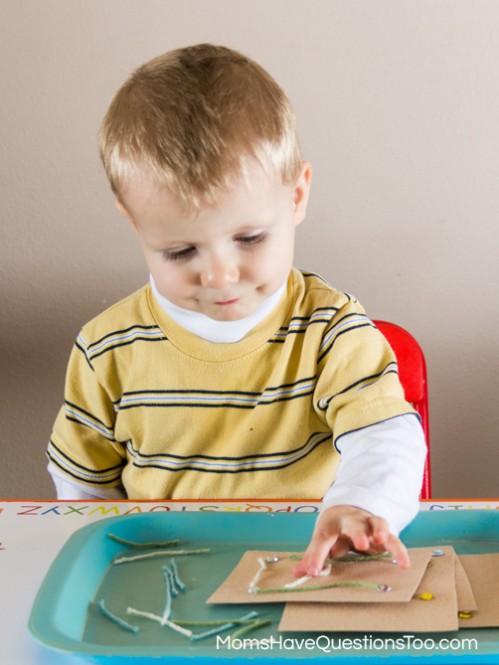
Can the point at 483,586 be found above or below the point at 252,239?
below

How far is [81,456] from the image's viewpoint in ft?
3.25

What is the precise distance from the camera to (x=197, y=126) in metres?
0.76

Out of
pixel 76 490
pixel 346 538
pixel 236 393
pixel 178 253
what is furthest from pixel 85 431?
pixel 346 538

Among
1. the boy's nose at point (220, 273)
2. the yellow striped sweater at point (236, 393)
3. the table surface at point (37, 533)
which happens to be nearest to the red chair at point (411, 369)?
the yellow striped sweater at point (236, 393)

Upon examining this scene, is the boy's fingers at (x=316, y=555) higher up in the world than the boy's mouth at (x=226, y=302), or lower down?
lower down

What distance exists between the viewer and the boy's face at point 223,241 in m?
0.75

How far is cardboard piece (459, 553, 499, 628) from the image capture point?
0.58m

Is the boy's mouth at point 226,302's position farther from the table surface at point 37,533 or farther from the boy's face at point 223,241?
the table surface at point 37,533

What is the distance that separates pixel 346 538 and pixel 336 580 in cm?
6

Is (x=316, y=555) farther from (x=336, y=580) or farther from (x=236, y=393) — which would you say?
(x=236, y=393)

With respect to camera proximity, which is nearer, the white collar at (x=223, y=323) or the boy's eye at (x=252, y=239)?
the boy's eye at (x=252, y=239)

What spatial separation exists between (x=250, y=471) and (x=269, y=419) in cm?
5

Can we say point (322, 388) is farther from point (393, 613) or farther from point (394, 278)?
point (394, 278)

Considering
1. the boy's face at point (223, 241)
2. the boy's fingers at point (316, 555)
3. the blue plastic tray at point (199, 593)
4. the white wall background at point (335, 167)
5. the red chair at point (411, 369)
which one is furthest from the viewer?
the white wall background at point (335, 167)
